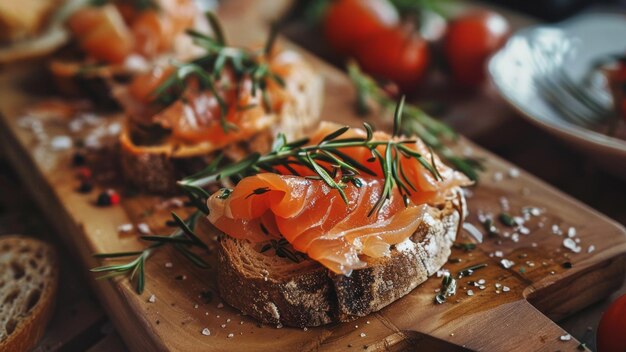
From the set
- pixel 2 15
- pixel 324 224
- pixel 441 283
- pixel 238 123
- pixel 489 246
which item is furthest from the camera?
pixel 2 15

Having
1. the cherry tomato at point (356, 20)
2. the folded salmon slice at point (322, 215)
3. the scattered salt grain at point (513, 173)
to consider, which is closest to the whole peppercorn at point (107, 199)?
the folded salmon slice at point (322, 215)

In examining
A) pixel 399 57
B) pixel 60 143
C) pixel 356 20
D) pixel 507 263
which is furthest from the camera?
pixel 356 20

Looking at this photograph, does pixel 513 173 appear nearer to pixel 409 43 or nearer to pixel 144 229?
pixel 409 43

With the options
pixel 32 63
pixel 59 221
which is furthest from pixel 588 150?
pixel 32 63

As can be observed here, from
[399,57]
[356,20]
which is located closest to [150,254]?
[399,57]

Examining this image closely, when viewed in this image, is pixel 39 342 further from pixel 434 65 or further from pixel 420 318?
pixel 434 65

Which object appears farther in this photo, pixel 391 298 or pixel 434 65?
pixel 434 65
